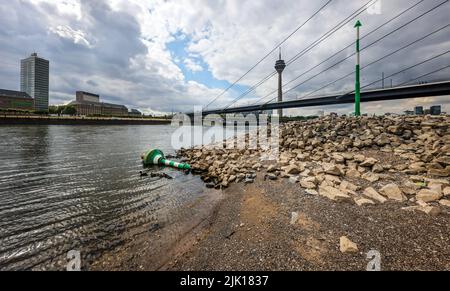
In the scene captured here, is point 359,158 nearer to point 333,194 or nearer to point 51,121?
point 333,194

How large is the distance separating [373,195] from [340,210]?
1.36 m

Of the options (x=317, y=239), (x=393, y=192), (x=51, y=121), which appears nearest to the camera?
(x=317, y=239)

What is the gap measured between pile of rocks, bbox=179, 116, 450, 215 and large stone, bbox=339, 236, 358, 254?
1.86 m

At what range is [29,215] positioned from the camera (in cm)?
586

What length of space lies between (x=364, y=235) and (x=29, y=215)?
908 centimetres

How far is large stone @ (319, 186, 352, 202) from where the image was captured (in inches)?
206

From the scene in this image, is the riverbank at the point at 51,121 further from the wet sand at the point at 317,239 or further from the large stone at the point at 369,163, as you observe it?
the large stone at the point at 369,163

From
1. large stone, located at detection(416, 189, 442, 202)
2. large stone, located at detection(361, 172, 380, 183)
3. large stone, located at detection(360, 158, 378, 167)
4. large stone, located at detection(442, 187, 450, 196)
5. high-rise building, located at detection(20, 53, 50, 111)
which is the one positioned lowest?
large stone, located at detection(416, 189, 442, 202)

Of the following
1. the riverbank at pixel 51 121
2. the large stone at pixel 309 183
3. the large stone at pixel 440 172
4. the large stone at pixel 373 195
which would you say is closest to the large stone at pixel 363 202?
the large stone at pixel 373 195

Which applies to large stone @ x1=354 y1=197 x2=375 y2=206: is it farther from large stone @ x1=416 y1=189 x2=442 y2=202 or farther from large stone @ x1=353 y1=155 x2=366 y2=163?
large stone @ x1=353 y1=155 x2=366 y2=163

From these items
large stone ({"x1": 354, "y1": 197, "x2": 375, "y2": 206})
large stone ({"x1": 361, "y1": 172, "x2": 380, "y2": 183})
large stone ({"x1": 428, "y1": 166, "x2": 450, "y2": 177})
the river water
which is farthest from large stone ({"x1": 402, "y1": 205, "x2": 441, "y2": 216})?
the river water

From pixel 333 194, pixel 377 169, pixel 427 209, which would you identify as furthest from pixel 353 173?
pixel 427 209

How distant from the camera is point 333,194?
5.57 meters
